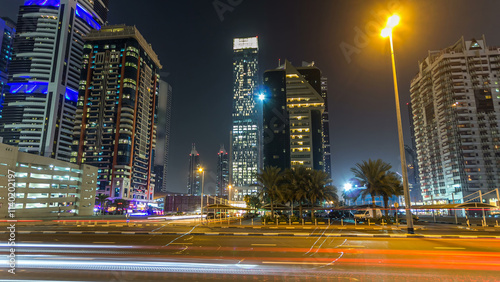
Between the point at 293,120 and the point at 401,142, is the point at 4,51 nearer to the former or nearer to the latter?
the point at 293,120

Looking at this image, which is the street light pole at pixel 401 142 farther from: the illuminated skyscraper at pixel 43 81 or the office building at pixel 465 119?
the illuminated skyscraper at pixel 43 81

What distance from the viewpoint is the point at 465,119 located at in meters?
119

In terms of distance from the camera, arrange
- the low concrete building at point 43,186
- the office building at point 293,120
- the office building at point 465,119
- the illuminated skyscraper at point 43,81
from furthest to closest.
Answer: the illuminated skyscraper at point 43,81
the office building at point 293,120
the office building at point 465,119
the low concrete building at point 43,186

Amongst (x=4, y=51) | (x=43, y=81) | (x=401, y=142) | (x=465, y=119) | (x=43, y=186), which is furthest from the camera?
(x=4, y=51)

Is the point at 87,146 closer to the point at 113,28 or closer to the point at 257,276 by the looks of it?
the point at 113,28

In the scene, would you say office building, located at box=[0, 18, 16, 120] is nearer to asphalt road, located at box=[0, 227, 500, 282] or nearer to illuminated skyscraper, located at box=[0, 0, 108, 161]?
illuminated skyscraper, located at box=[0, 0, 108, 161]

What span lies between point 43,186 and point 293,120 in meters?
110

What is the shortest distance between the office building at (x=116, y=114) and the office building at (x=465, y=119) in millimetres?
139321

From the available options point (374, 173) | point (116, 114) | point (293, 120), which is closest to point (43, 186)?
point (116, 114)

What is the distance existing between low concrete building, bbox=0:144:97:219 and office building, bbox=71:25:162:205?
138 feet

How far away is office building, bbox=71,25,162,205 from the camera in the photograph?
139m

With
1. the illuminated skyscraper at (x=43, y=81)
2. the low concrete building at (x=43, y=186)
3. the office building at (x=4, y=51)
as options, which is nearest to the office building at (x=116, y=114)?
the illuminated skyscraper at (x=43, y=81)

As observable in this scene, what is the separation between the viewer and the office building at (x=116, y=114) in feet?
456

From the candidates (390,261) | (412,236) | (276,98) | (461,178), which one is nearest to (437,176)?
(461,178)
